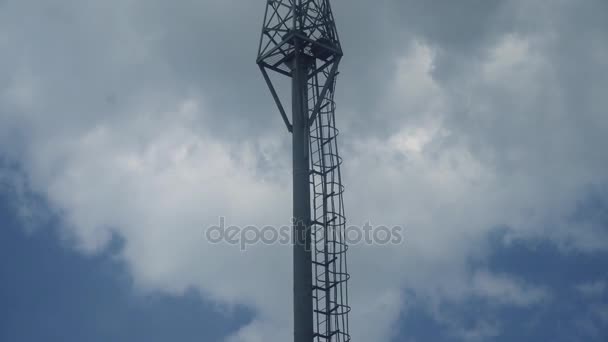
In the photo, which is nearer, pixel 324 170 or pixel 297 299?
pixel 297 299

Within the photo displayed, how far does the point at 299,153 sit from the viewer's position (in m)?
42.3

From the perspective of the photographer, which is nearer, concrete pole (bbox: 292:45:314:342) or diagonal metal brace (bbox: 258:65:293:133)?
concrete pole (bbox: 292:45:314:342)

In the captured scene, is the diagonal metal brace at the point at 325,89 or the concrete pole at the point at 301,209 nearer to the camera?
the concrete pole at the point at 301,209

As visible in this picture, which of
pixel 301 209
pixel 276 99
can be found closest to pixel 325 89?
pixel 276 99

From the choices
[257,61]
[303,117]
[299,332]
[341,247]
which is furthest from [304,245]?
[257,61]

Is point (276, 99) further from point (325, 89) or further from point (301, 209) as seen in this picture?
point (301, 209)

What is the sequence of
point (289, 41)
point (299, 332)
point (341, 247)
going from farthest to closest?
point (289, 41), point (341, 247), point (299, 332)

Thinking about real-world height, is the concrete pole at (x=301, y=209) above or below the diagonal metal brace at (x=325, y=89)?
below

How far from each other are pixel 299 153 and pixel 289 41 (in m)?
7.37

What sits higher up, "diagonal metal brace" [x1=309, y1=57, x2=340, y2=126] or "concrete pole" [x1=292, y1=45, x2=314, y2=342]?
"diagonal metal brace" [x1=309, y1=57, x2=340, y2=126]

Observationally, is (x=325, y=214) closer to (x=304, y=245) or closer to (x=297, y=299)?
(x=304, y=245)

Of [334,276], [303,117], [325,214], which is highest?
[303,117]

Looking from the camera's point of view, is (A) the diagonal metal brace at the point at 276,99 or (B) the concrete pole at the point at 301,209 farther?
(A) the diagonal metal brace at the point at 276,99

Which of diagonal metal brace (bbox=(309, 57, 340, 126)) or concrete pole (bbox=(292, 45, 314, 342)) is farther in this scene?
diagonal metal brace (bbox=(309, 57, 340, 126))
